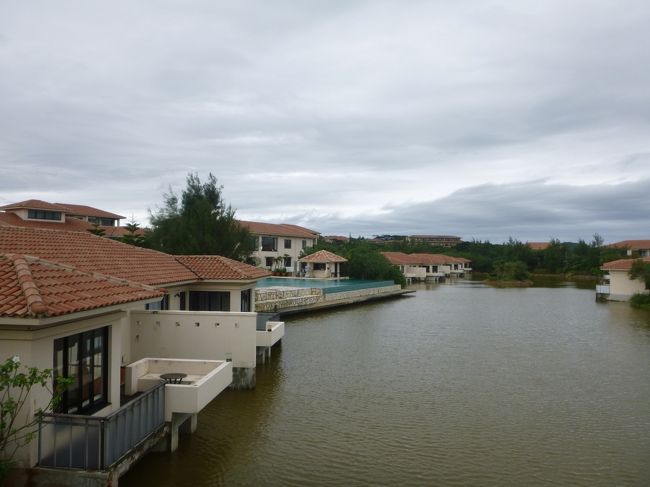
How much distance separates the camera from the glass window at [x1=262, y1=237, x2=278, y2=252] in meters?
58.1

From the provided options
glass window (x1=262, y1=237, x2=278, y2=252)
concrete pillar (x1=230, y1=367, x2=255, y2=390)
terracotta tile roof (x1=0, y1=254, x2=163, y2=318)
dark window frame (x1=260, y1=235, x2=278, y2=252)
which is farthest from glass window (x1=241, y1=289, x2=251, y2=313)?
glass window (x1=262, y1=237, x2=278, y2=252)

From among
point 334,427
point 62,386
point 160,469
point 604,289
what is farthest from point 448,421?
point 604,289

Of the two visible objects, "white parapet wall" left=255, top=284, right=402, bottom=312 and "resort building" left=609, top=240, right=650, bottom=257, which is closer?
"white parapet wall" left=255, top=284, right=402, bottom=312

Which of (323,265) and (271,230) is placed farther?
(271,230)

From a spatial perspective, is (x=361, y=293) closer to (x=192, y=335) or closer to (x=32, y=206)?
(x=32, y=206)

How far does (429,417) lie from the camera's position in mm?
12898

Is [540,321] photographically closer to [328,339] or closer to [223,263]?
[328,339]

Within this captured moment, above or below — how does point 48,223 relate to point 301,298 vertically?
above

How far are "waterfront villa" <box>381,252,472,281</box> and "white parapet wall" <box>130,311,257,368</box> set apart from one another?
5332 centimetres

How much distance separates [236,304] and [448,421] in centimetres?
782

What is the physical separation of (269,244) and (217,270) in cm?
4093

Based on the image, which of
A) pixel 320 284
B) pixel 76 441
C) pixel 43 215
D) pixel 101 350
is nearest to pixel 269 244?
pixel 320 284

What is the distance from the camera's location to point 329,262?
5219cm

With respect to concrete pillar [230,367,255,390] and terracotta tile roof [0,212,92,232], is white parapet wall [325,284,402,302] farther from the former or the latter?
concrete pillar [230,367,255,390]
